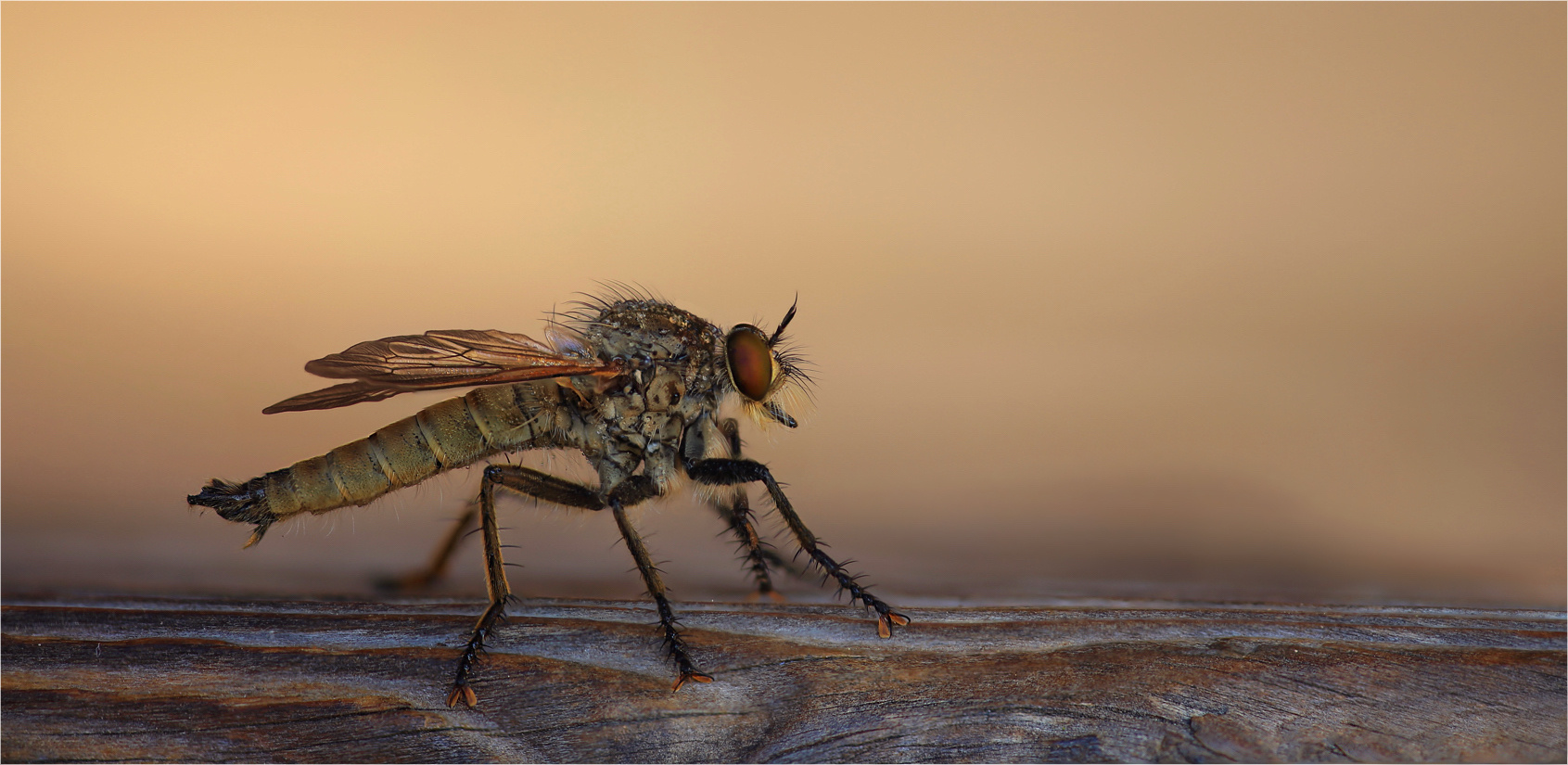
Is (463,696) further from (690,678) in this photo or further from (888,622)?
(888,622)

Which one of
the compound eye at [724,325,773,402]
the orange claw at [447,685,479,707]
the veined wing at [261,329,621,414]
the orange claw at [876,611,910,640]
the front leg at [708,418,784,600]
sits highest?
the compound eye at [724,325,773,402]

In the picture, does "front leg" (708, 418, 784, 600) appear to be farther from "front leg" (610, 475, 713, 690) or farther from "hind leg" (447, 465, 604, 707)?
"hind leg" (447, 465, 604, 707)

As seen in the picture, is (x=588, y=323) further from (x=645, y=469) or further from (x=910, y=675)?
(x=910, y=675)

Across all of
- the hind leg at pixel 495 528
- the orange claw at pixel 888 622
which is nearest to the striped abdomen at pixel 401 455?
the hind leg at pixel 495 528

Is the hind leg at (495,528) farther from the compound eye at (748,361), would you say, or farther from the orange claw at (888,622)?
the orange claw at (888,622)

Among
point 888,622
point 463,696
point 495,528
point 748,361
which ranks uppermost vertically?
point 748,361

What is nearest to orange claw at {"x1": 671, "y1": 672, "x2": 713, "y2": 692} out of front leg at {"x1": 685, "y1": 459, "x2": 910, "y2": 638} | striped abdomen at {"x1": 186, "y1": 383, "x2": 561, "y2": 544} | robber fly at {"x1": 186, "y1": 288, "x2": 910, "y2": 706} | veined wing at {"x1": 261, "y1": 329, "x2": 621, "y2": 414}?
robber fly at {"x1": 186, "y1": 288, "x2": 910, "y2": 706}

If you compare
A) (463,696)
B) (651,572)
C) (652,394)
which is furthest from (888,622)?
(652,394)

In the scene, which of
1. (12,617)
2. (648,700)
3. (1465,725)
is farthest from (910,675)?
(12,617)
